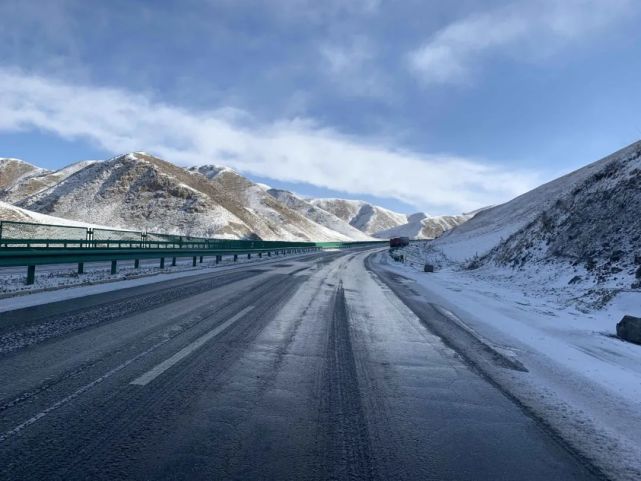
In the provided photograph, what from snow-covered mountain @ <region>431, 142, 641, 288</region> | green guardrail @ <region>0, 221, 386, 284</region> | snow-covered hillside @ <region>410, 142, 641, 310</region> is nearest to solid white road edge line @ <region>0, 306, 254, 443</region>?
green guardrail @ <region>0, 221, 386, 284</region>

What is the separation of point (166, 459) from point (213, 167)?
194m

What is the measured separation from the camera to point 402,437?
114 inches

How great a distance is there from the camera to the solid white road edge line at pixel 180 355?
3756 mm

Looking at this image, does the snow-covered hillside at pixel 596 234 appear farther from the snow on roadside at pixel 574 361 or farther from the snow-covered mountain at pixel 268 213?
the snow-covered mountain at pixel 268 213

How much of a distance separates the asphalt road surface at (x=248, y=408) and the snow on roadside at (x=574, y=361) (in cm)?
33

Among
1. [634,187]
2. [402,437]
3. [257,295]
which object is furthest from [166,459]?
[634,187]

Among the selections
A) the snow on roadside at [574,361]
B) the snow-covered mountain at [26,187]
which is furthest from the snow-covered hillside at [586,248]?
the snow-covered mountain at [26,187]

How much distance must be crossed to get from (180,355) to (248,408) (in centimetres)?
161

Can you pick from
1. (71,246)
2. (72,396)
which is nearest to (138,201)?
(71,246)

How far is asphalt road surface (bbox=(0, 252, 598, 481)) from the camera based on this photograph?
2.47 metres

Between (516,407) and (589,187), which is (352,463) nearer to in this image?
(516,407)

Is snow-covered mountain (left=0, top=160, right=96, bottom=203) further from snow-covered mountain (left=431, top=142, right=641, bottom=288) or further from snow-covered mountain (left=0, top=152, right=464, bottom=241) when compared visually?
snow-covered mountain (left=431, top=142, right=641, bottom=288)

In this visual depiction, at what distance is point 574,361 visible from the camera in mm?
5332

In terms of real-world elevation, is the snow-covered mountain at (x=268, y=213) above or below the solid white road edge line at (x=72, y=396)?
above
